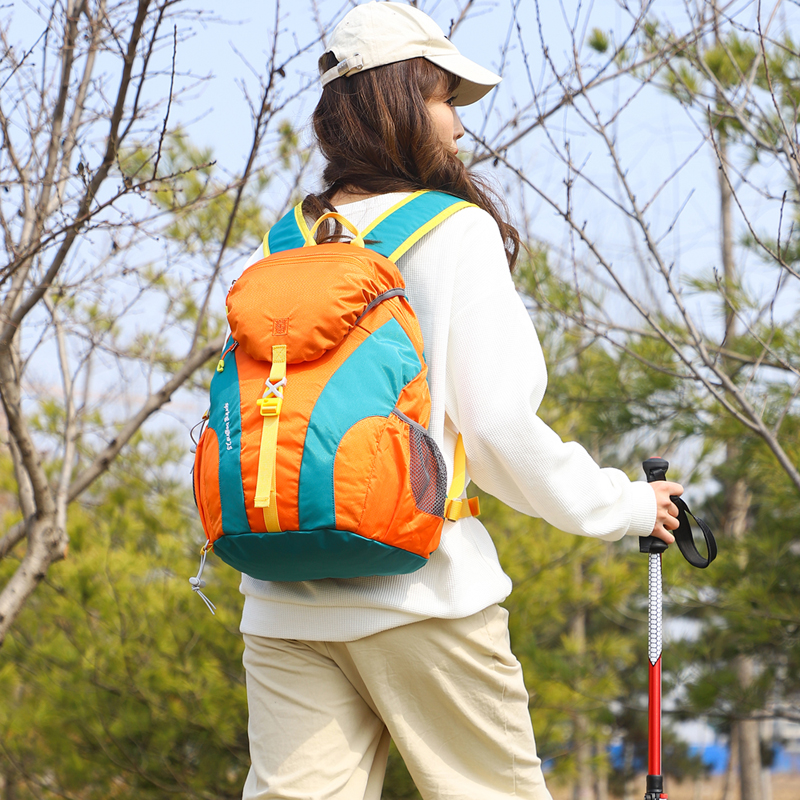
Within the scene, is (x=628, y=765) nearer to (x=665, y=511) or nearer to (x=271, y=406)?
(x=665, y=511)

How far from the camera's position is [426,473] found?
1.05 meters

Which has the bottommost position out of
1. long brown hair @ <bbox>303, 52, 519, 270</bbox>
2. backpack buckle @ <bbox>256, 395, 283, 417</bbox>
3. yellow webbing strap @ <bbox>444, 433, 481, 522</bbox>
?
yellow webbing strap @ <bbox>444, 433, 481, 522</bbox>

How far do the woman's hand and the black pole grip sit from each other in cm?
3

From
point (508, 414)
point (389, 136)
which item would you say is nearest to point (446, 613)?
point (508, 414)

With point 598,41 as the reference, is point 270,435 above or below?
below

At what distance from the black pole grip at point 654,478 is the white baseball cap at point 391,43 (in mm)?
628

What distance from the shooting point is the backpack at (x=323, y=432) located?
98 cm

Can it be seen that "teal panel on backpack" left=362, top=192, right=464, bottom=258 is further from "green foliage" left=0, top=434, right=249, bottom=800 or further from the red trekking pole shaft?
"green foliage" left=0, top=434, right=249, bottom=800

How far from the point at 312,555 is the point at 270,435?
0.48ft

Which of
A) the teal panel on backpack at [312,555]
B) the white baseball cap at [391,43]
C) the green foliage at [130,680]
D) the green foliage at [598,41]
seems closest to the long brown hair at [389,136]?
the white baseball cap at [391,43]

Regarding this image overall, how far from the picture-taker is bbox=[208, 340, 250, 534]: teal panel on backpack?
1.00m

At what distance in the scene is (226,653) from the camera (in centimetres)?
411

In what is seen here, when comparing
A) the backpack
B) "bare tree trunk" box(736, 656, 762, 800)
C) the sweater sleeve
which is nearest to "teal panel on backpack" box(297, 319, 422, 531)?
the backpack

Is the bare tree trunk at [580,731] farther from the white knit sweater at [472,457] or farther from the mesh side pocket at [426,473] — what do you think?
the mesh side pocket at [426,473]
